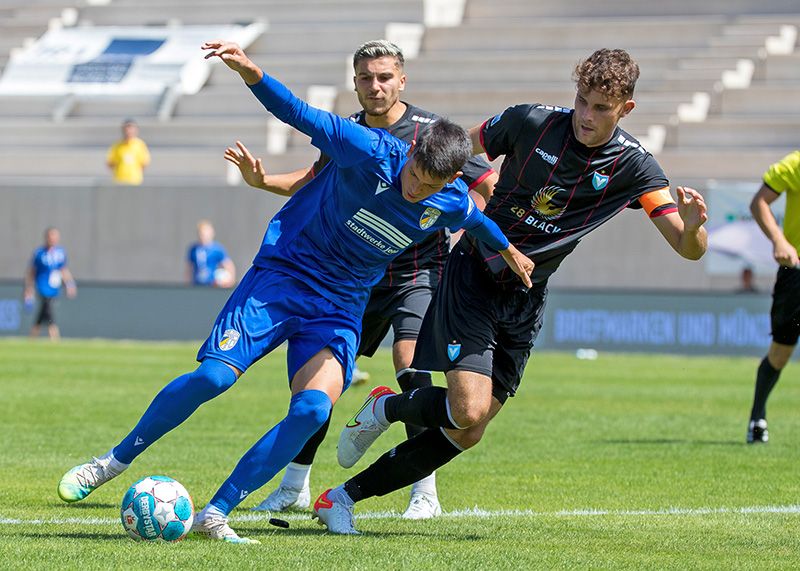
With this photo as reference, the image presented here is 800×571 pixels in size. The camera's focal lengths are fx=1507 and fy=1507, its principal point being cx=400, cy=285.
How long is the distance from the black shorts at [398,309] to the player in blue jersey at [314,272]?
1132 millimetres

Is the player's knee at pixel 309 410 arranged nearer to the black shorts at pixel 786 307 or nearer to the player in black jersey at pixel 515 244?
the player in black jersey at pixel 515 244

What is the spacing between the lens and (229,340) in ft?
21.6

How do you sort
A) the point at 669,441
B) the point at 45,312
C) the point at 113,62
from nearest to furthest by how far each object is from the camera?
the point at 669,441, the point at 45,312, the point at 113,62

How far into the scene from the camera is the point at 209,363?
6547 mm

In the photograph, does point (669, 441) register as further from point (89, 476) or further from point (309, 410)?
point (89, 476)

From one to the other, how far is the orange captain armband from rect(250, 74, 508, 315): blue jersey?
84 centimetres

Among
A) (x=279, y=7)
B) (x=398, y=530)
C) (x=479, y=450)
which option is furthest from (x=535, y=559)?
(x=279, y=7)

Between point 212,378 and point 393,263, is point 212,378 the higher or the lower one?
the lower one

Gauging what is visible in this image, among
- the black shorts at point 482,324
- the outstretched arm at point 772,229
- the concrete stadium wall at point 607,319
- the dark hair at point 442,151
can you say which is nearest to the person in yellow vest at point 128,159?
the concrete stadium wall at point 607,319

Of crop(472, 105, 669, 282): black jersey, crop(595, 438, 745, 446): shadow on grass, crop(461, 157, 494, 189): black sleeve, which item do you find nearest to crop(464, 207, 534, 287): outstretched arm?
crop(472, 105, 669, 282): black jersey

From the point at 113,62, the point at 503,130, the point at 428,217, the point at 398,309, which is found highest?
the point at 113,62

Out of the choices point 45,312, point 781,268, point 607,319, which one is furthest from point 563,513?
point 45,312

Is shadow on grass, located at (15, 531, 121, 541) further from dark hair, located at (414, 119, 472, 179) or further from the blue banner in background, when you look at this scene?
the blue banner in background

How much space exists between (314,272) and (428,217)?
1.91 ft
